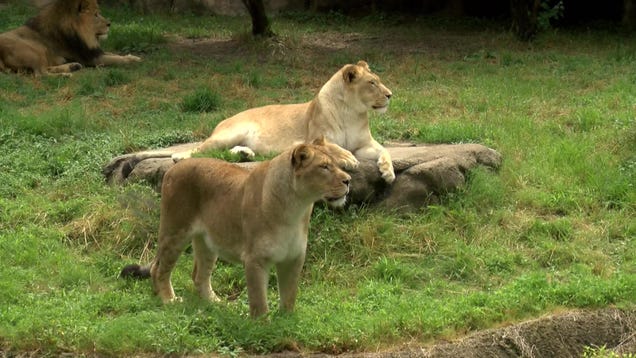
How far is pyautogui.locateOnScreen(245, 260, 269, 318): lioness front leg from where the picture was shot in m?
6.41

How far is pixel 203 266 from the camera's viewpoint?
7137 millimetres

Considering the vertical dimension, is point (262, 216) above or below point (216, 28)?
above

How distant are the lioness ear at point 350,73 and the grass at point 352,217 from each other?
111 cm

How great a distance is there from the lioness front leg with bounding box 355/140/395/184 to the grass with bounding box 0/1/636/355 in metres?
0.29

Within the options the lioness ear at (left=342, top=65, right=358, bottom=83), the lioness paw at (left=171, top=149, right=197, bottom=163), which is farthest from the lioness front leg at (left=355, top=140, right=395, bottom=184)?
the lioness paw at (left=171, top=149, right=197, bottom=163)

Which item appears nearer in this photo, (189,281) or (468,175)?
(189,281)

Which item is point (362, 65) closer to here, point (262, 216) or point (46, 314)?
point (262, 216)

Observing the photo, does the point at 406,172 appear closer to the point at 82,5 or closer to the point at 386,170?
the point at 386,170

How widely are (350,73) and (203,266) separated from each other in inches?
94.8

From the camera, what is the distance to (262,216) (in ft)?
21.1

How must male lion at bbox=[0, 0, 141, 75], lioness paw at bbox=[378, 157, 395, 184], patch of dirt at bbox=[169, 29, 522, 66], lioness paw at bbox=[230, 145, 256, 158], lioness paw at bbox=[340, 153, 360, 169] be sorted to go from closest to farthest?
lioness paw at bbox=[340, 153, 360, 169]
lioness paw at bbox=[378, 157, 395, 184]
lioness paw at bbox=[230, 145, 256, 158]
male lion at bbox=[0, 0, 141, 75]
patch of dirt at bbox=[169, 29, 522, 66]

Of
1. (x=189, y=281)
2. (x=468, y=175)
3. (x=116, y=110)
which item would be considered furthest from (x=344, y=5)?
(x=189, y=281)

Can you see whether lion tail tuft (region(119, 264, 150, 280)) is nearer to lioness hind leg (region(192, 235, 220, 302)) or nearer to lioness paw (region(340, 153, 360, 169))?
lioness hind leg (region(192, 235, 220, 302))

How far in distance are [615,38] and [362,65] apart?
7386 millimetres
